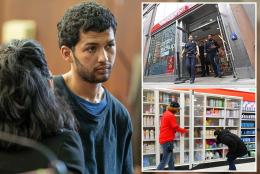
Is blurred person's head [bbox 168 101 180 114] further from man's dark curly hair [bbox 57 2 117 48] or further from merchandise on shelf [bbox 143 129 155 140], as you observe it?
man's dark curly hair [bbox 57 2 117 48]

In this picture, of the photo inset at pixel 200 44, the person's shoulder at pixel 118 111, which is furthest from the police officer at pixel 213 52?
the person's shoulder at pixel 118 111

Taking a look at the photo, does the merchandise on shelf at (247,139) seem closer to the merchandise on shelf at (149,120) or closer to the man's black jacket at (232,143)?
the man's black jacket at (232,143)

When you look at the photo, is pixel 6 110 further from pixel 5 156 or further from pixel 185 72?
pixel 185 72

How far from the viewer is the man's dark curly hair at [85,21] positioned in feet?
3.34

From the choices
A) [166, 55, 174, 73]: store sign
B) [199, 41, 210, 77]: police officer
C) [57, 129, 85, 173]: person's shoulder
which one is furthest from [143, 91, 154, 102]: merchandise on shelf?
[57, 129, 85, 173]: person's shoulder

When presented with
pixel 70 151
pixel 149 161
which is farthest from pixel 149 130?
pixel 70 151

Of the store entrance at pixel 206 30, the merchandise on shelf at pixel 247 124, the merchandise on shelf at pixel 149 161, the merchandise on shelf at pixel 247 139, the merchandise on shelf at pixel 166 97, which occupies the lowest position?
the merchandise on shelf at pixel 149 161

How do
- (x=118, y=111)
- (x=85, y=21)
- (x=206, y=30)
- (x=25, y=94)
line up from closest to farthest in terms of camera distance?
(x=25, y=94) → (x=85, y=21) → (x=118, y=111) → (x=206, y=30)

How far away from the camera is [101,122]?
41.6 inches

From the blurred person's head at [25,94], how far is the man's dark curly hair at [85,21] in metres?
0.27

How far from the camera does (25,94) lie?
2.40 feet

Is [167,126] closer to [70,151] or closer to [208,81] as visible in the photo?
[208,81]

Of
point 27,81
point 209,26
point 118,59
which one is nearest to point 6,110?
point 27,81

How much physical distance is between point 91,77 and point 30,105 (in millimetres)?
343
